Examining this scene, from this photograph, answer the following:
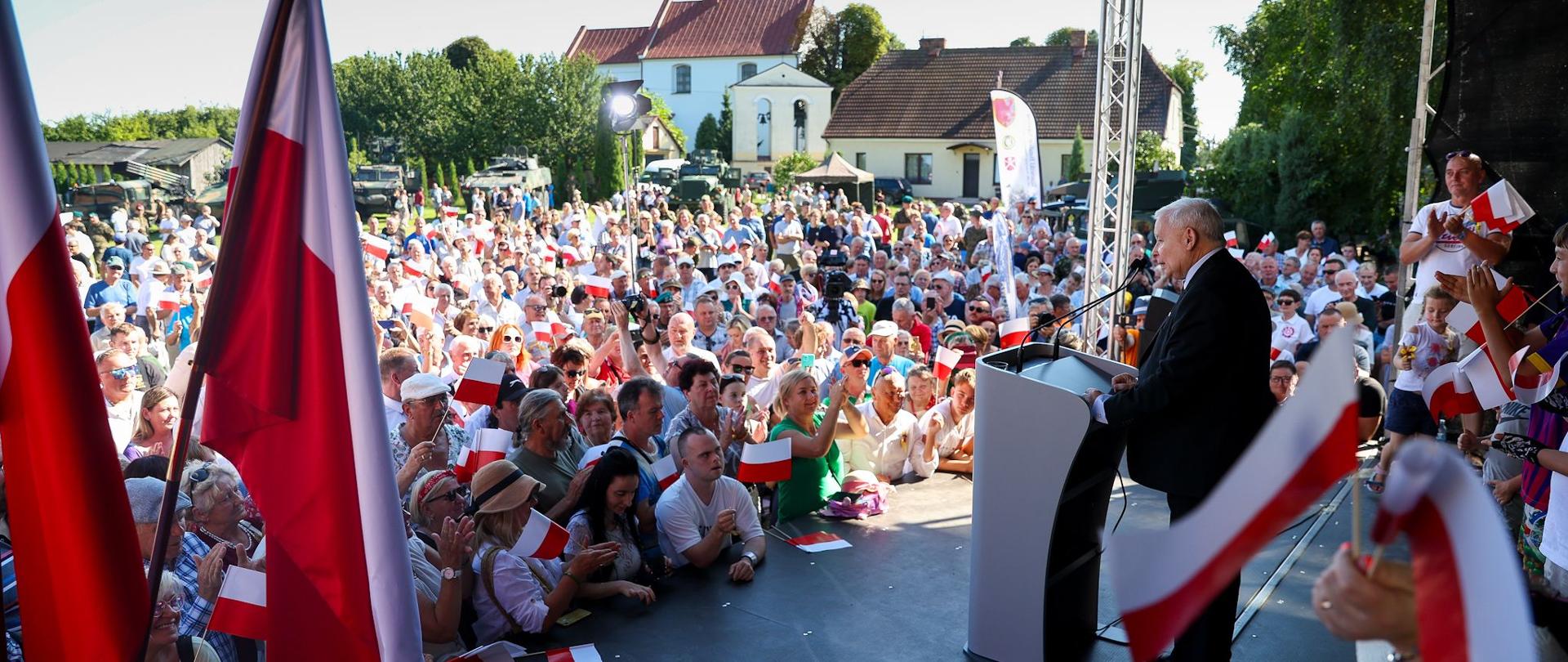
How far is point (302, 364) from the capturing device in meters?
2.55

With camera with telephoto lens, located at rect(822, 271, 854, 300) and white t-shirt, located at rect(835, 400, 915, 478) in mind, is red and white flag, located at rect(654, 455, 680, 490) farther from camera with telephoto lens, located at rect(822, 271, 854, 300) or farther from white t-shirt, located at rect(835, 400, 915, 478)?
camera with telephoto lens, located at rect(822, 271, 854, 300)

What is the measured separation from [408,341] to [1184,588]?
7753 mm

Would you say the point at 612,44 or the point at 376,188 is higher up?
the point at 612,44

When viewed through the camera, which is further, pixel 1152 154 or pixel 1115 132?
pixel 1152 154

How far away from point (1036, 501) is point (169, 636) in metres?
2.62

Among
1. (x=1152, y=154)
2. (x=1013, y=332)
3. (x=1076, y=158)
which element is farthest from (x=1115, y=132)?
(x=1076, y=158)

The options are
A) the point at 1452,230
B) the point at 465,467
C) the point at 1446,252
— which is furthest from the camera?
the point at 1446,252

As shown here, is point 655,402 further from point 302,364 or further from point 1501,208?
point 1501,208

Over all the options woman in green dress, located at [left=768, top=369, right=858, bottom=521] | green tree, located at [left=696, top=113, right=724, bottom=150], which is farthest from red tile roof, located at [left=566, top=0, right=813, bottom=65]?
woman in green dress, located at [left=768, top=369, right=858, bottom=521]

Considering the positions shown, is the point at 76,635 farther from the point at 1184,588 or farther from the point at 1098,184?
the point at 1098,184

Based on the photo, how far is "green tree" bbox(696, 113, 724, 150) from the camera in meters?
57.8

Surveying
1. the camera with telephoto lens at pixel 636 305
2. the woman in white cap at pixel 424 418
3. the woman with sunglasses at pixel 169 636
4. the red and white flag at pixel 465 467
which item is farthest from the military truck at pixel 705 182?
the woman with sunglasses at pixel 169 636

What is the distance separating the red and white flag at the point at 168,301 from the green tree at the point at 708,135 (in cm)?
4818

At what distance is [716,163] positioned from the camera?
1542 inches
